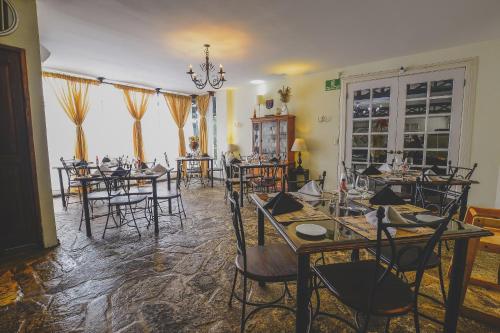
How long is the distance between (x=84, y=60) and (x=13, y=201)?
3.17 metres

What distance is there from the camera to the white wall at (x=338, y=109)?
153 inches

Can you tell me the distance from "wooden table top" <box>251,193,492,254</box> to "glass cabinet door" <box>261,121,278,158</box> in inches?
193

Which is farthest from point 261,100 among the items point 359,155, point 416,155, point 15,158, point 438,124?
point 15,158

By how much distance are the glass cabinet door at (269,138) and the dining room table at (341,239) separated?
469cm

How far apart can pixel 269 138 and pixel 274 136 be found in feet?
0.63

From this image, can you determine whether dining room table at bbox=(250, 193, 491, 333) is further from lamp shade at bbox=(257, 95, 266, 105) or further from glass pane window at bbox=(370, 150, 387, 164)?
lamp shade at bbox=(257, 95, 266, 105)

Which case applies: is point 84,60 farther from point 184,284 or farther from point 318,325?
point 318,325

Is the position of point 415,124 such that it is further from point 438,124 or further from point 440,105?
point 440,105

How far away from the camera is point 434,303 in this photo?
1.99 meters

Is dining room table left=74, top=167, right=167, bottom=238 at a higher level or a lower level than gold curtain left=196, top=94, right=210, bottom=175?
lower

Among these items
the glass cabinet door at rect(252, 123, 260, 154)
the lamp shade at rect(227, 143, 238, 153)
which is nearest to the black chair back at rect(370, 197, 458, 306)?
Result: the glass cabinet door at rect(252, 123, 260, 154)

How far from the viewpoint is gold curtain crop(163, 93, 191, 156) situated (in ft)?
25.4

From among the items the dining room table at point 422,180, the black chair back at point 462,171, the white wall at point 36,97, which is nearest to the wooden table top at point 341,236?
the dining room table at point 422,180

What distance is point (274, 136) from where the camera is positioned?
647 cm
